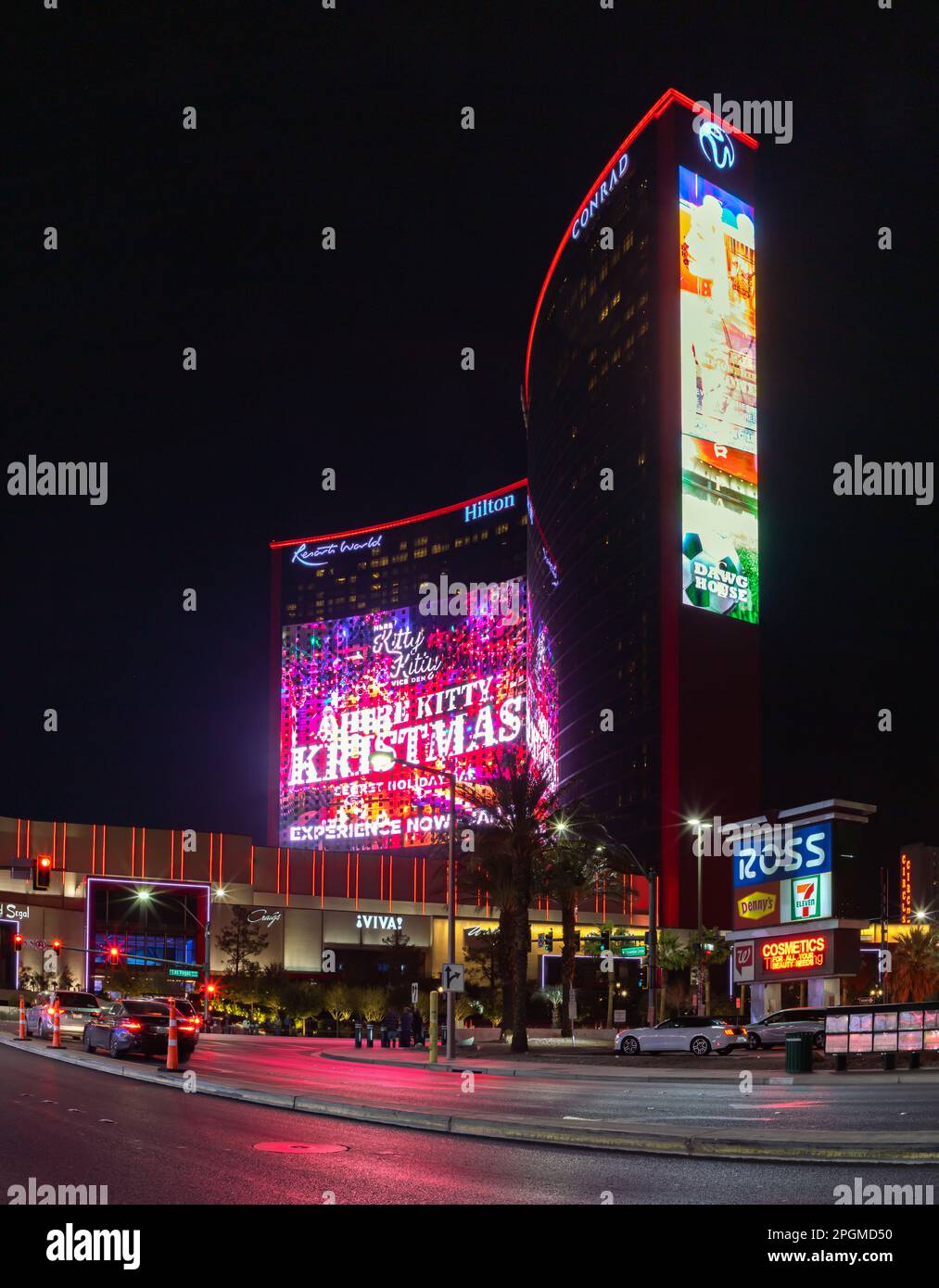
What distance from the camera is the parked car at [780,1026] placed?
162 feet

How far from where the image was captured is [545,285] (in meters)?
171

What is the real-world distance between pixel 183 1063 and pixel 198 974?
279ft

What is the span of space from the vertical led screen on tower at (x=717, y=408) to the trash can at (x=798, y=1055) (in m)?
99.9

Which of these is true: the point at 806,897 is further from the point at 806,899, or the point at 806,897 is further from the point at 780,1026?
the point at 780,1026

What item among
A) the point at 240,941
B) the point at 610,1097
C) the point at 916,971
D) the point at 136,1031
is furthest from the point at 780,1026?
the point at 240,941

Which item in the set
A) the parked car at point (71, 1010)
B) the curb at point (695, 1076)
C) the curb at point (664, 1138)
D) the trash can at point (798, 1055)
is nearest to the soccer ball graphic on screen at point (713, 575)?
the parked car at point (71, 1010)

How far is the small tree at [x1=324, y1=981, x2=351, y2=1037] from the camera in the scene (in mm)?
88500

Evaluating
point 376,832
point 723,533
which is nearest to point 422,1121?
point 723,533

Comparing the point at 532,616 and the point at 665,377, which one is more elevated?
the point at 665,377

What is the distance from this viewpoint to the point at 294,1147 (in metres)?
15.0

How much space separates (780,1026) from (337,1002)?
142 feet

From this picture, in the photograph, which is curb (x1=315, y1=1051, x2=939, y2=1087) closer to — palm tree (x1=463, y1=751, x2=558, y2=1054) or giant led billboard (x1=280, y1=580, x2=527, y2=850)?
palm tree (x1=463, y1=751, x2=558, y2=1054)

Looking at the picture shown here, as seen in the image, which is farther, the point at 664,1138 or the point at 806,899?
the point at 806,899

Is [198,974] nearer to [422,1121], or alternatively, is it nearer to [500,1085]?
[500,1085]
